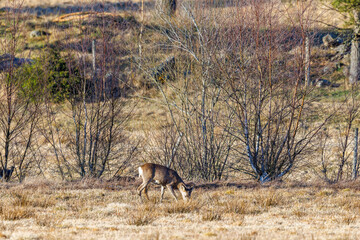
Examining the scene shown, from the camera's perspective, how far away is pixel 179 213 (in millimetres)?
8219

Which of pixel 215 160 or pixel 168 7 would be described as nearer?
pixel 215 160

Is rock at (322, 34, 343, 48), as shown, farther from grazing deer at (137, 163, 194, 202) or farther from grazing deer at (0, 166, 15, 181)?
grazing deer at (137, 163, 194, 202)

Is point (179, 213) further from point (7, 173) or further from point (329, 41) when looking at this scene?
point (329, 41)

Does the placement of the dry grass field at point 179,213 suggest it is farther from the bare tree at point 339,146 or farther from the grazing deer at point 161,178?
the bare tree at point 339,146

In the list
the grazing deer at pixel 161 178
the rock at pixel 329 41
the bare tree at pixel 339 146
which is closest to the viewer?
the grazing deer at pixel 161 178

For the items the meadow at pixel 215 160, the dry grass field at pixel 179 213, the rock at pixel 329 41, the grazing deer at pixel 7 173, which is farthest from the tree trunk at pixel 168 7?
the rock at pixel 329 41

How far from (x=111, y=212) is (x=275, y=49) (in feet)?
20.4

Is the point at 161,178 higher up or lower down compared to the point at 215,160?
higher up

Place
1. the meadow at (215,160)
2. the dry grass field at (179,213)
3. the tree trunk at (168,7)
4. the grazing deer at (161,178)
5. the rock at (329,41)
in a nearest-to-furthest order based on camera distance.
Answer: the dry grass field at (179,213), the meadow at (215,160), the grazing deer at (161,178), the tree trunk at (168,7), the rock at (329,41)

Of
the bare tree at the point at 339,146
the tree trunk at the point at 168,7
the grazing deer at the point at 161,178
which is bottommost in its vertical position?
the bare tree at the point at 339,146

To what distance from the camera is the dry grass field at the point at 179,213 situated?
21.1 ft

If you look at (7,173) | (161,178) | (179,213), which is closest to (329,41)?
(7,173)

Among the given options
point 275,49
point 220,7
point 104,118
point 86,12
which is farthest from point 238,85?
point 86,12

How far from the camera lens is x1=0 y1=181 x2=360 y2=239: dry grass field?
21.1ft
